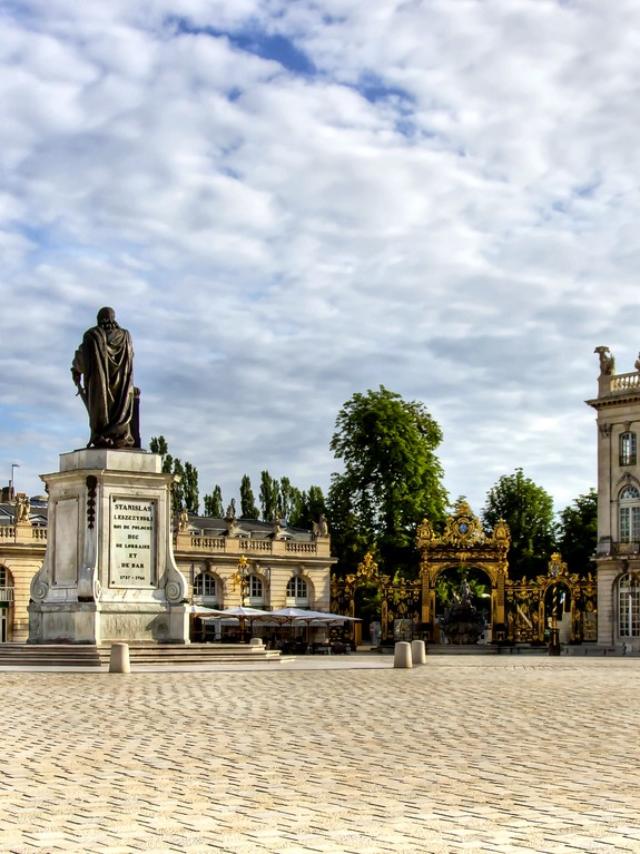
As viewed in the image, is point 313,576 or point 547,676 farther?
point 313,576

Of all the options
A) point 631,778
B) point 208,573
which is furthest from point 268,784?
point 208,573

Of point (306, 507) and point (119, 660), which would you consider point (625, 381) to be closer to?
point (306, 507)

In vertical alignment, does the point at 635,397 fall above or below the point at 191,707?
above

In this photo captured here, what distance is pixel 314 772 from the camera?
12.5m

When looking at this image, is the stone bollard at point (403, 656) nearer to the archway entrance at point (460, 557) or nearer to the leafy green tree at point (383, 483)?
the archway entrance at point (460, 557)

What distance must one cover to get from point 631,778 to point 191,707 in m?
8.84

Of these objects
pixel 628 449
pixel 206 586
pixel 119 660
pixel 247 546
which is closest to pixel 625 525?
pixel 628 449

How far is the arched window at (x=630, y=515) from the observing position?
71.0 m

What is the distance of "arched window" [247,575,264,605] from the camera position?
237 ft

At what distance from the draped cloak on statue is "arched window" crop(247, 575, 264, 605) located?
38.7 m

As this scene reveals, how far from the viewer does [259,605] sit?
72.6 metres

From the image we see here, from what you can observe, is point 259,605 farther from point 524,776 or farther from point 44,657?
point 524,776

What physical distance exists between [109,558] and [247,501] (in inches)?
2722

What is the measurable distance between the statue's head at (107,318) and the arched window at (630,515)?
138 ft
